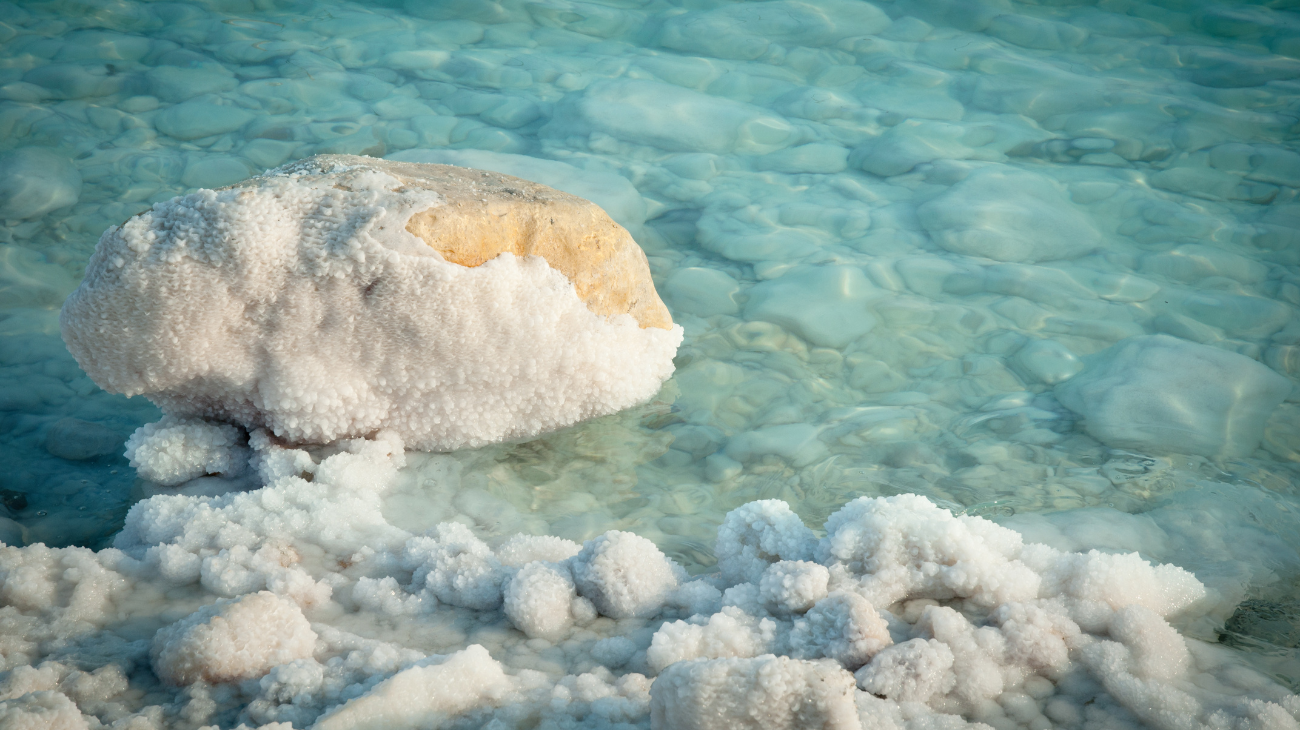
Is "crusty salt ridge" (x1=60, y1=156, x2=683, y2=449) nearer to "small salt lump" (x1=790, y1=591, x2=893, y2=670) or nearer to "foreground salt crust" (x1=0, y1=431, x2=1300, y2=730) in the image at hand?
"foreground salt crust" (x1=0, y1=431, x2=1300, y2=730)

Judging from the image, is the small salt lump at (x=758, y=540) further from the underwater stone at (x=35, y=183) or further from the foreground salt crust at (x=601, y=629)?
the underwater stone at (x=35, y=183)

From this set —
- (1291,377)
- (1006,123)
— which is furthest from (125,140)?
(1291,377)

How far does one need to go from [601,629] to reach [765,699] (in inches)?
22.8

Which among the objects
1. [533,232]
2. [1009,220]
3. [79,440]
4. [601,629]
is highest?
[533,232]

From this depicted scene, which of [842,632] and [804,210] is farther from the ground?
[804,210]

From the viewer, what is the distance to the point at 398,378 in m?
2.34

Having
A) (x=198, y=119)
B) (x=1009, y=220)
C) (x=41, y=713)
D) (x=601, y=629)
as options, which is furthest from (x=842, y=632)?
(x=198, y=119)

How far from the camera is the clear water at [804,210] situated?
7.88 feet

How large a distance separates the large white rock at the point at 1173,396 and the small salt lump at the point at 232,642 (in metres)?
2.21

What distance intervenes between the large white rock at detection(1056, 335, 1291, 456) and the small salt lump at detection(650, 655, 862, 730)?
1701mm

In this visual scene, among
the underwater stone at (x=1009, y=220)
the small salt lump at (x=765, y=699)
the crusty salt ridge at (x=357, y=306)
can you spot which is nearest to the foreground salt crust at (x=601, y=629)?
the small salt lump at (x=765, y=699)

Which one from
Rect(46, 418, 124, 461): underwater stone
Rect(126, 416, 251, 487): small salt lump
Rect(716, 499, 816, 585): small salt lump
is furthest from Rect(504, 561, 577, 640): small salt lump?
Rect(46, 418, 124, 461): underwater stone

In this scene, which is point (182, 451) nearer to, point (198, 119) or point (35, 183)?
point (35, 183)

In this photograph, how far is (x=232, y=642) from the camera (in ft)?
4.90
